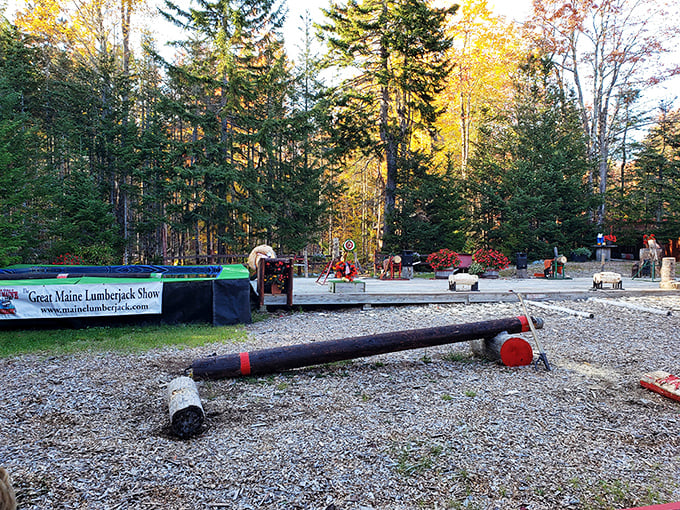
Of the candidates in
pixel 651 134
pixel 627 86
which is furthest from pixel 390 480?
pixel 651 134

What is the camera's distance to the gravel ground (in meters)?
2.16

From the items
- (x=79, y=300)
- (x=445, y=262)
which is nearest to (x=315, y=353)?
(x=79, y=300)

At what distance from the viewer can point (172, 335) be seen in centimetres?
571

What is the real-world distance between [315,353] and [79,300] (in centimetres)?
399

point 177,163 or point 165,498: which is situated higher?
point 177,163

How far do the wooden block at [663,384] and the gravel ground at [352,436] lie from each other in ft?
0.21

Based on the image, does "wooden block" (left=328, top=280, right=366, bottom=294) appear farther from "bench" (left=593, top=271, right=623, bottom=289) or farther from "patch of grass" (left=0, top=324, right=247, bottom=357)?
"bench" (left=593, top=271, right=623, bottom=289)

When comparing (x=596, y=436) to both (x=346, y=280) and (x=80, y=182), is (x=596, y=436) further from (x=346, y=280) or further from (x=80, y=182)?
(x=80, y=182)

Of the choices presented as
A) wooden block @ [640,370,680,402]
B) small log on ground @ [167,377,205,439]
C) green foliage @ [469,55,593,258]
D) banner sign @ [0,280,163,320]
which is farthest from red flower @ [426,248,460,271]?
small log on ground @ [167,377,205,439]

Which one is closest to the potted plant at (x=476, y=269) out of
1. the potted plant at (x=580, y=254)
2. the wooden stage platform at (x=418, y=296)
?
the wooden stage platform at (x=418, y=296)

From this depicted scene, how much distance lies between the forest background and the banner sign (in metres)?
6.48

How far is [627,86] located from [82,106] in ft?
83.3

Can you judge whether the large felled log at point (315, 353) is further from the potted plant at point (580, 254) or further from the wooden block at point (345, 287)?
the potted plant at point (580, 254)

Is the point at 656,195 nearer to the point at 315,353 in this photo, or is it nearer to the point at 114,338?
the point at 315,353
